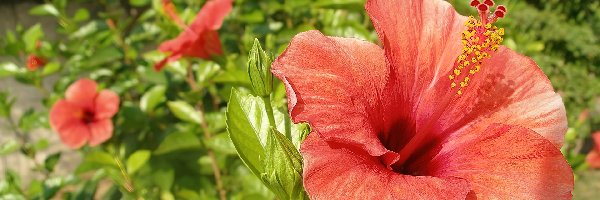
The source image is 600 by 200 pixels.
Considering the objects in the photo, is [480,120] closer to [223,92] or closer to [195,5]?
[223,92]

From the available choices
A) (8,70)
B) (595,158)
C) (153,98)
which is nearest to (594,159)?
(595,158)

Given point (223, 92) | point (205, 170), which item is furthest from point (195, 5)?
point (223, 92)

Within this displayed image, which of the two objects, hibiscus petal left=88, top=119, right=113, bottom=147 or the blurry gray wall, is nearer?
hibiscus petal left=88, top=119, right=113, bottom=147

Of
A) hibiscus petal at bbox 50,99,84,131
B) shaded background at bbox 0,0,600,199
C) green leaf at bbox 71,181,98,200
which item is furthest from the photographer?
hibiscus petal at bbox 50,99,84,131

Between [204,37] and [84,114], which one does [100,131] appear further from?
[204,37]

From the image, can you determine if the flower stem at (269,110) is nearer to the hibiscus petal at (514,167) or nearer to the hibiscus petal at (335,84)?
the hibiscus petal at (335,84)

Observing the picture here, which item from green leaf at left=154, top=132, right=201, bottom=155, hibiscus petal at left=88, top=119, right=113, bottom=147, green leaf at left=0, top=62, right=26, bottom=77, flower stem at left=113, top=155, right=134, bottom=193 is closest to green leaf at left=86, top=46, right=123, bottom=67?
hibiscus petal at left=88, top=119, right=113, bottom=147

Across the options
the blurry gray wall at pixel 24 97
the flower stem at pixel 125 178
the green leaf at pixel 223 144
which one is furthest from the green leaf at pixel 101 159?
the blurry gray wall at pixel 24 97

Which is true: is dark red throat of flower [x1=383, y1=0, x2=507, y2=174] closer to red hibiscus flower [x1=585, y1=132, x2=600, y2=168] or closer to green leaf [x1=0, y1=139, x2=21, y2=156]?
red hibiscus flower [x1=585, y1=132, x2=600, y2=168]
